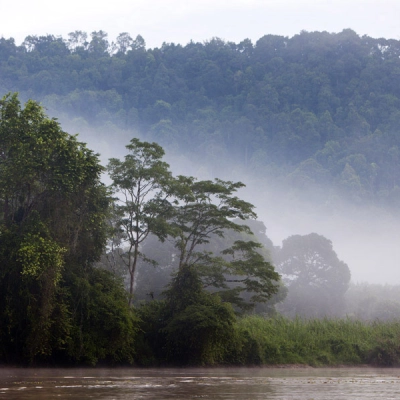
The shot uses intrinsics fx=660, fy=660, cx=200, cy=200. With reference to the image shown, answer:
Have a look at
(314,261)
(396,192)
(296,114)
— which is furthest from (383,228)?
(314,261)

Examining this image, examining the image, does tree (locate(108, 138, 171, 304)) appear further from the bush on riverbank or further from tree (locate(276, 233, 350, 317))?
tree (locate(276, 233, 350, 317))

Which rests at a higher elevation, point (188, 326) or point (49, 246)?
point (49, 246)

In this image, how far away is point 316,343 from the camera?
38.9m

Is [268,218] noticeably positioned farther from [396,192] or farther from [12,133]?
[12,133]

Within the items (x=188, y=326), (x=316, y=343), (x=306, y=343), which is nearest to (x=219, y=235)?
(x=306, y=343)

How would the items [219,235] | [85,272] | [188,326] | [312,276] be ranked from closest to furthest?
[85,272], [188,326], [219,235], [312,276]

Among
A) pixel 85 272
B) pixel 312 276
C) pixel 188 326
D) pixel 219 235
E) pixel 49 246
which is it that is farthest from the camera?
pixel 312 276

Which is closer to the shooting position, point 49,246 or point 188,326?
point 49,246

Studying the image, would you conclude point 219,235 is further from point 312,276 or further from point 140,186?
point 312,276

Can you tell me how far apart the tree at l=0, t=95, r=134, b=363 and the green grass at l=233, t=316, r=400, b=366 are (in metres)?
8.38

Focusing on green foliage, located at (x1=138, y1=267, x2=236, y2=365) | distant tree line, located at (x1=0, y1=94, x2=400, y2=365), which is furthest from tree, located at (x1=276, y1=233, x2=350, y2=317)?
green foliage, located at (x1=138, y1=267, x2=236, y2=365)

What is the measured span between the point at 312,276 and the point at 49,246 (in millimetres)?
69541

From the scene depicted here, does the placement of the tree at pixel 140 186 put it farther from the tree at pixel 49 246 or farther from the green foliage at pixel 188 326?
the tree at pixel 49 246

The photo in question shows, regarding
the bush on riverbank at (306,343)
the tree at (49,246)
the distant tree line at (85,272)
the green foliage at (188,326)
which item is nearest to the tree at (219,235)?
the distant tree line at (85,272)
